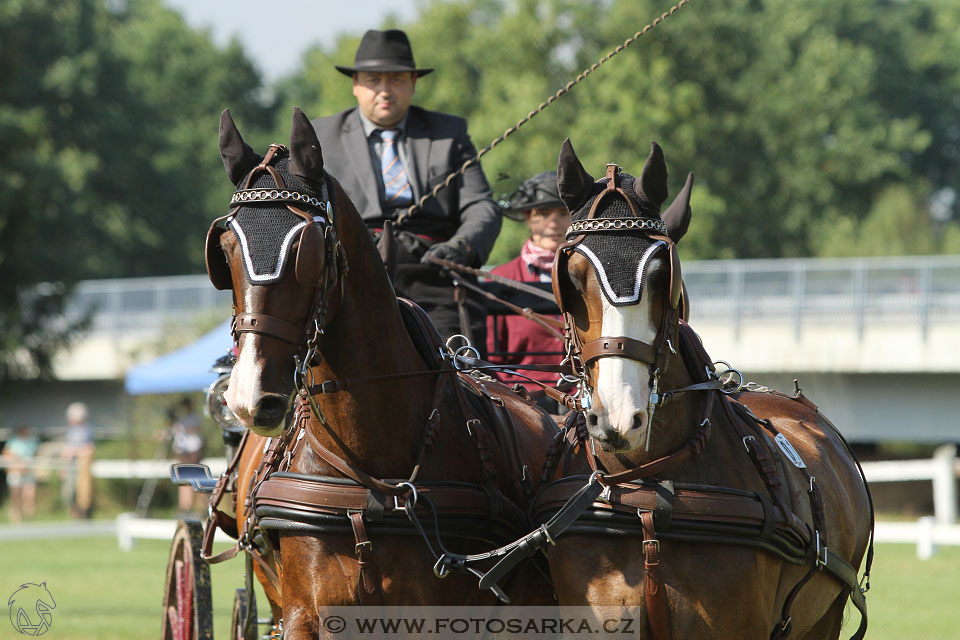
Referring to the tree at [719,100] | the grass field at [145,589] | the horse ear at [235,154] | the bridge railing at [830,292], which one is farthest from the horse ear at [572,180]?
the tree at [719,100]

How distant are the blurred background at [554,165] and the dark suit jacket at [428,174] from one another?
8.80 meters

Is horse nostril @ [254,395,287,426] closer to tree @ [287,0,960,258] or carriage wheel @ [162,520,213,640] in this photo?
carriage wheel @ [162,520,213,640]

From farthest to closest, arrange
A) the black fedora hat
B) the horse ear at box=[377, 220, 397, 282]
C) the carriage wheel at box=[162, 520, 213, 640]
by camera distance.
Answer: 1. the carriage wheel at box=[162, 520, 213, 640]
2. the black fedora hat
3. the horse ear at box=[377, 220, 397, 282]

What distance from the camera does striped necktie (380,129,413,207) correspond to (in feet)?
19.6

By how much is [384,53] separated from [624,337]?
2.68 m

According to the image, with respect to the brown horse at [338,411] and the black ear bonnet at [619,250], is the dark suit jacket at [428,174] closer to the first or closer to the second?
the brown horse at [338,411]

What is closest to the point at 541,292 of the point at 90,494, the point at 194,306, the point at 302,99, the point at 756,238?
the point at 90,494

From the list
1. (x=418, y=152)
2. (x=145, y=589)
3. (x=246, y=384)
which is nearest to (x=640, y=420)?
(x=246, y=384)

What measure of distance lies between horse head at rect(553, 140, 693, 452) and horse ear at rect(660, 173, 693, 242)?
19 mm

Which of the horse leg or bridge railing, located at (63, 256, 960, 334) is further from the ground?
bridge railing, located at (63, 256, 960, 334)

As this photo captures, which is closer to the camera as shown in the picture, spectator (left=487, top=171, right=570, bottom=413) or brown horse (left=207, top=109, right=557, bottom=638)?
brown horse (left=207, top=109, right=557, bottom=638)

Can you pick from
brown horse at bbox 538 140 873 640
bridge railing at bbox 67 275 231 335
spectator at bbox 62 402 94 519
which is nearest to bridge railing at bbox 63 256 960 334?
spectator at bbox 62 402 94 519

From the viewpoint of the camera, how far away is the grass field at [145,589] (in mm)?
10102

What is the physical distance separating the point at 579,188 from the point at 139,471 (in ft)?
54.7
